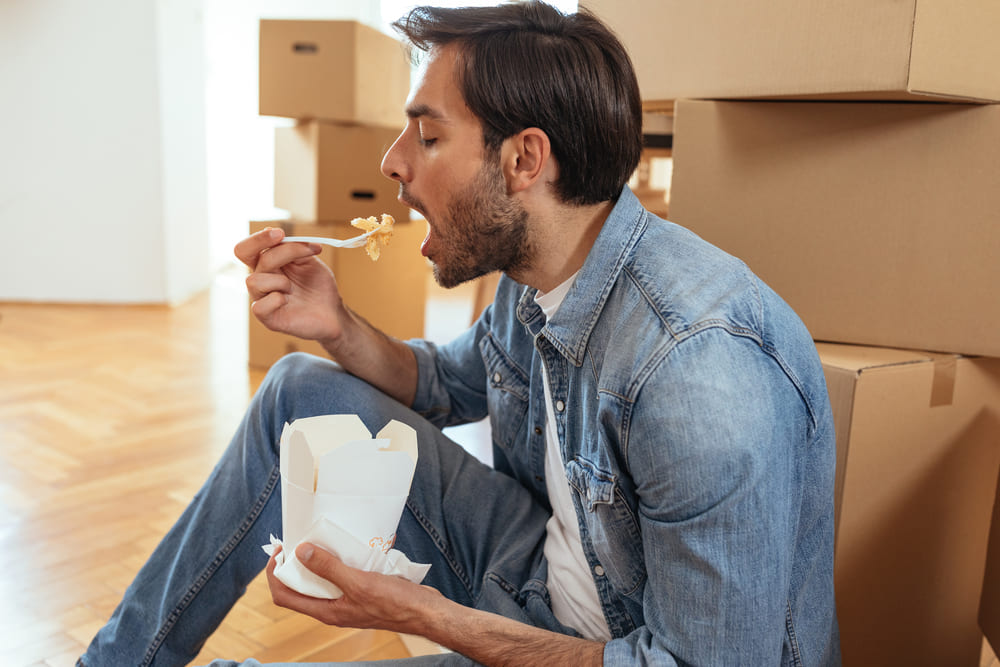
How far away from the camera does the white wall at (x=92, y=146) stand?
12.5 ft

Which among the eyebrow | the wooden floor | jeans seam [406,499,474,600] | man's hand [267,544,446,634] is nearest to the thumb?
man's hand [267,544,446,634]

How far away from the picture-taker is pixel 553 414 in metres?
1.00

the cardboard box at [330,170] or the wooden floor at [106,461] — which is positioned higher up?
the cardboard box at [330,170]

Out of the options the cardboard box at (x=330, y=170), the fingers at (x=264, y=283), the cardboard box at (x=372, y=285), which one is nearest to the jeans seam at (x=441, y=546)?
the fingers at (x=264, y=283)

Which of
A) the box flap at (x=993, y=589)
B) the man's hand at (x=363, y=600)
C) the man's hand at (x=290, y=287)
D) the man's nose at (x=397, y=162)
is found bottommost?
the box flap at (x=993, y=589)

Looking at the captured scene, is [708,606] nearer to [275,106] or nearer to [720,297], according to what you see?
[720,297]

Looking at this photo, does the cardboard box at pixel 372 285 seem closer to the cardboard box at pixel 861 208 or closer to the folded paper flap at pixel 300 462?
the cardboard box at pixel 861 208

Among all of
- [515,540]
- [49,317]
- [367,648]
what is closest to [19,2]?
[49,317]

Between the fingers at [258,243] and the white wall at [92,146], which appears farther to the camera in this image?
the white wall at [92,146]

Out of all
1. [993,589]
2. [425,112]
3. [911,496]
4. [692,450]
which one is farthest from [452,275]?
[993,589]

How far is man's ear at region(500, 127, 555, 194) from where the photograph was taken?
3.08 feet

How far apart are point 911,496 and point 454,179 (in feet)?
2.33

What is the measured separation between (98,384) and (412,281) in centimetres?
110

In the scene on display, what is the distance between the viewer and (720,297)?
2.60 feet
